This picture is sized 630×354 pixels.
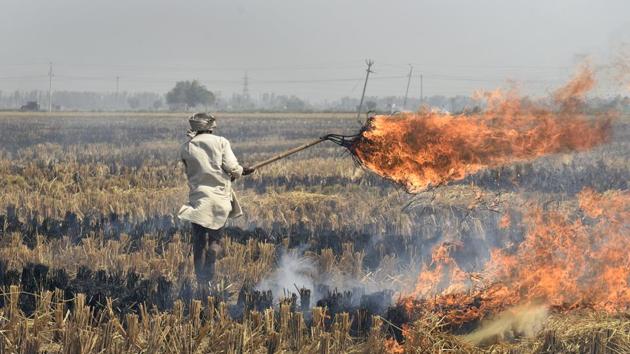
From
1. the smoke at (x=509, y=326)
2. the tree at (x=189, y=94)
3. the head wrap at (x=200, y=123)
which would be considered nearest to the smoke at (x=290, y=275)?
the head wrap at (x=200, y=123)

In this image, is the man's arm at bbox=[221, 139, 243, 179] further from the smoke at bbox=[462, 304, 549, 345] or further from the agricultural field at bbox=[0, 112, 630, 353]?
the smoke at bbox=[462, 304, 549, 345]

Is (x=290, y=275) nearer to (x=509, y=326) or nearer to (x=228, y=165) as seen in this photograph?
(x=228, y=165)

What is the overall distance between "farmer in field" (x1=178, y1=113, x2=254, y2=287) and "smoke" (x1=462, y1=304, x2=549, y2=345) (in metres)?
2.75

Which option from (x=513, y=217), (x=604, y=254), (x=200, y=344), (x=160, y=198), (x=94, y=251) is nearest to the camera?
(x=200, y=344)

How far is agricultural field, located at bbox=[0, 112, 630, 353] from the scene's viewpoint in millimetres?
4984

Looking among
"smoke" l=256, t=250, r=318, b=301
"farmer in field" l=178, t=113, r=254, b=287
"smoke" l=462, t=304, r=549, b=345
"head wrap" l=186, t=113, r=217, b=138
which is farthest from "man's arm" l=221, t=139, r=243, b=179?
"smoke" l=462, t=304, r=549, b=345

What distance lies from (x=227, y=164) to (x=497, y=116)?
3.11 m

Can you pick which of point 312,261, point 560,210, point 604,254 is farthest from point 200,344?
point 560,210

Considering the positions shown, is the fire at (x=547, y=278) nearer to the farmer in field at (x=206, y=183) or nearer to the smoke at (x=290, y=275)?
the smoke at (x=290, y=275)

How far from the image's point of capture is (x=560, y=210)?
10672 millimetres

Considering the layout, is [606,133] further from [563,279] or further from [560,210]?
[560,210]

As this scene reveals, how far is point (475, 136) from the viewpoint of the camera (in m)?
7.02

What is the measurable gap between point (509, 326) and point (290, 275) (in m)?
2.63

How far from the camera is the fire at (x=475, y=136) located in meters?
6.79
